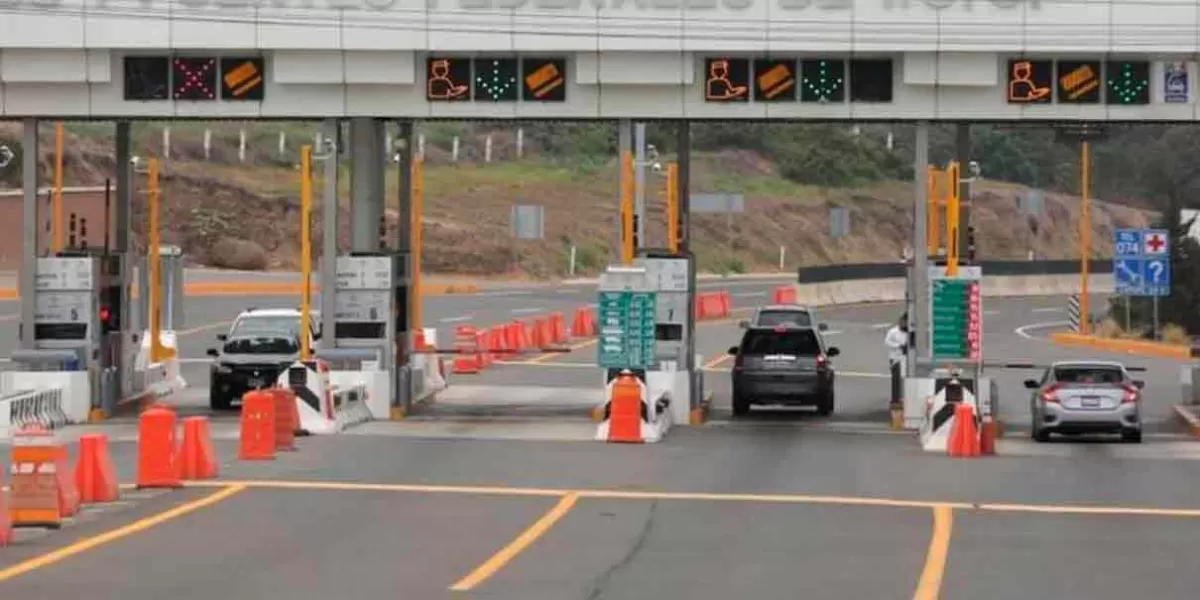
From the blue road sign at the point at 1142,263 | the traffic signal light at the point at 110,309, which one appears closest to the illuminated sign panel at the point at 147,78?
the traffic signal light at the point at 110,309

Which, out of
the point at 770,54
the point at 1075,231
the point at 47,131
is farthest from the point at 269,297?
the point at 1075,231

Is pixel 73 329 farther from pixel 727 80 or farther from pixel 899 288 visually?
pixel 899 288

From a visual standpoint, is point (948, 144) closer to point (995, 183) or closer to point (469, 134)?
point (995, 183)

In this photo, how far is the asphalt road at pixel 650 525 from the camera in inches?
684

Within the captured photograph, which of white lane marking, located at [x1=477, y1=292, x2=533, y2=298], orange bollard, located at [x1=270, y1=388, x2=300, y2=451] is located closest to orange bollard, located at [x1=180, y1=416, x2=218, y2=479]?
orange bollard, located at [x1=270, y1=388, x2=300, y2=451]

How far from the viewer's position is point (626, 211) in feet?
121

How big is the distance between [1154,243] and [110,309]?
2905 centimetres

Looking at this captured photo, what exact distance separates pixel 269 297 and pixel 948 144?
2173 inches

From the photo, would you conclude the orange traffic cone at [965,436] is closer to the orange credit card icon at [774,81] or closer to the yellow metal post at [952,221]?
the yellow metal post at [952,221]

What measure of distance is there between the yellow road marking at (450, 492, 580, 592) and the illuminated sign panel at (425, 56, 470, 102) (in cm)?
1263

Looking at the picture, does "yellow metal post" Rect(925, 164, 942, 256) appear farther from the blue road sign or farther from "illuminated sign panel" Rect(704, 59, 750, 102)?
the blue road sign

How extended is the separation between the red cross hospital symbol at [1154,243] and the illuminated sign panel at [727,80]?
24.1 metres

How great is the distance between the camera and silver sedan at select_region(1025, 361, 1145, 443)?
112 feet

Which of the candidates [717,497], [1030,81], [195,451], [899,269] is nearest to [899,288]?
[899,269]
